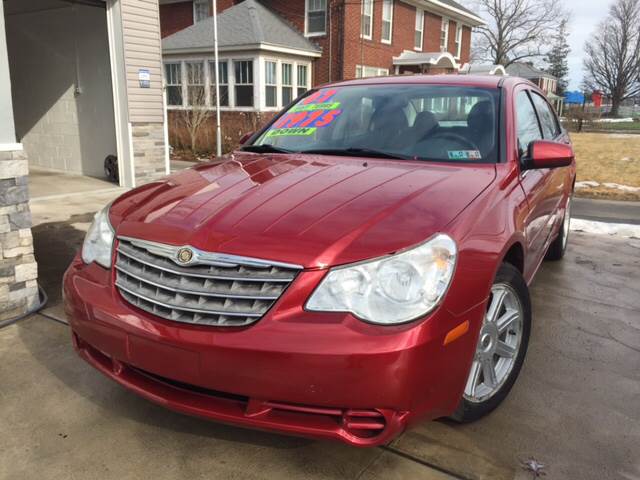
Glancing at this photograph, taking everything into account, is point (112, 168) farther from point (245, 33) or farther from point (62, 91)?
point (245, 33)

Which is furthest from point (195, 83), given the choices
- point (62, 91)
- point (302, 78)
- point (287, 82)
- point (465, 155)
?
point (465, 155)

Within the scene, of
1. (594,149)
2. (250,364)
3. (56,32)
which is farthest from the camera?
(594,149)

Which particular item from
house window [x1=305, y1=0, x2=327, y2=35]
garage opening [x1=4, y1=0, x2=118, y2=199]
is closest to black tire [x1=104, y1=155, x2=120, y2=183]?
garage opening [x1=4, y1=0, x2=118, y2=199]

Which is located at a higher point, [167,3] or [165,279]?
[167,3]

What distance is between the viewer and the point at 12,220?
3.69 m

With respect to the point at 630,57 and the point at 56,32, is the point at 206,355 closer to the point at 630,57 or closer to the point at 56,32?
the point at 56,32

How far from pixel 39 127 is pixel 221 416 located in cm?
1037

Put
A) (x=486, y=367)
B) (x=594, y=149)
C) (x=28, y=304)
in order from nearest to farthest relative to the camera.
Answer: (x=486, y=367) → (x=28, y=304) → (x=594, y=149)

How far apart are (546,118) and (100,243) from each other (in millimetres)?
3604

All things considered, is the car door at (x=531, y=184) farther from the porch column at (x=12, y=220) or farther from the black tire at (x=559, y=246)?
the porch column at (x=12, y=220)

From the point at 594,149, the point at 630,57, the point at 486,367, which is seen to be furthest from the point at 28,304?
the point at 630,57

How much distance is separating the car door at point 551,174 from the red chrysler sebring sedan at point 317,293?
80cm

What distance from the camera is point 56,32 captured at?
959cm

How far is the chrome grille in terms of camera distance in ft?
6.45
